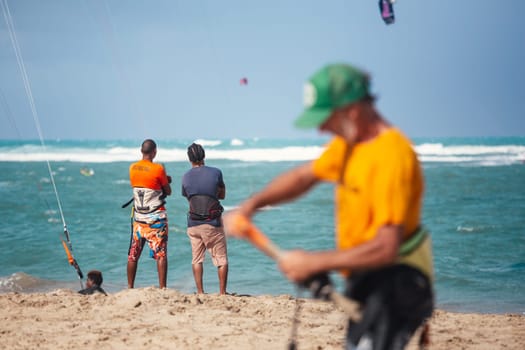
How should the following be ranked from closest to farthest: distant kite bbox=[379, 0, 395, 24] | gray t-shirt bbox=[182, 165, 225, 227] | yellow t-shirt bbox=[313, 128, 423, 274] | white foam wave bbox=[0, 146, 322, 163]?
yellow t-shirt bbox=[313, 128, 423, 274], gray t-shirt bbox=[182, 165, 225, 227], distant kite bbox=[379, 0, 395, 24], white foam wave bbox=[0, 146, 322, 163]

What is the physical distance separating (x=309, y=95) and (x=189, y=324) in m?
3.85

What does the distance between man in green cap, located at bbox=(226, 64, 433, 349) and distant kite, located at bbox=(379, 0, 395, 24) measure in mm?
7699

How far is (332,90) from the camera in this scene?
219cm

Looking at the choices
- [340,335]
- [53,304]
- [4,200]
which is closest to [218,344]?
[340,335]

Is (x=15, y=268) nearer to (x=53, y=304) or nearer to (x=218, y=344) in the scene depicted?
(x=53, y=304)

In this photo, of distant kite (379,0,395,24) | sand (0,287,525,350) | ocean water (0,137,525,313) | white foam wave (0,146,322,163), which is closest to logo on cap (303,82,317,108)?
sand (0,287,525,350)

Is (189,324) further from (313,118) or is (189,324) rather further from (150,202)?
(313,118)

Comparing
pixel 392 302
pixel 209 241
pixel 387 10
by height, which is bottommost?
pixel 209 241

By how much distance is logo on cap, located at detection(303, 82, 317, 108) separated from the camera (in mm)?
2235

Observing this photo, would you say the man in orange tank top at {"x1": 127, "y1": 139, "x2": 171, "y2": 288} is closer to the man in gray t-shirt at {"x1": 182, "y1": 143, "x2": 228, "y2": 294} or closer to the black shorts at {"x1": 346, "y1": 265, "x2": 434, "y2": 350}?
the man in gray t-shirt at {"x1": 182, "y1": 143, "x2": 228, "y2": 294}

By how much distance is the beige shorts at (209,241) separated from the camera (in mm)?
7152

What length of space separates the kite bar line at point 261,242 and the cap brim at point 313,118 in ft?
1.64

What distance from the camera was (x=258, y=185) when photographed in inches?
999

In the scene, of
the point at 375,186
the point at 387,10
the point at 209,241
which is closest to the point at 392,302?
the point at 375,186
